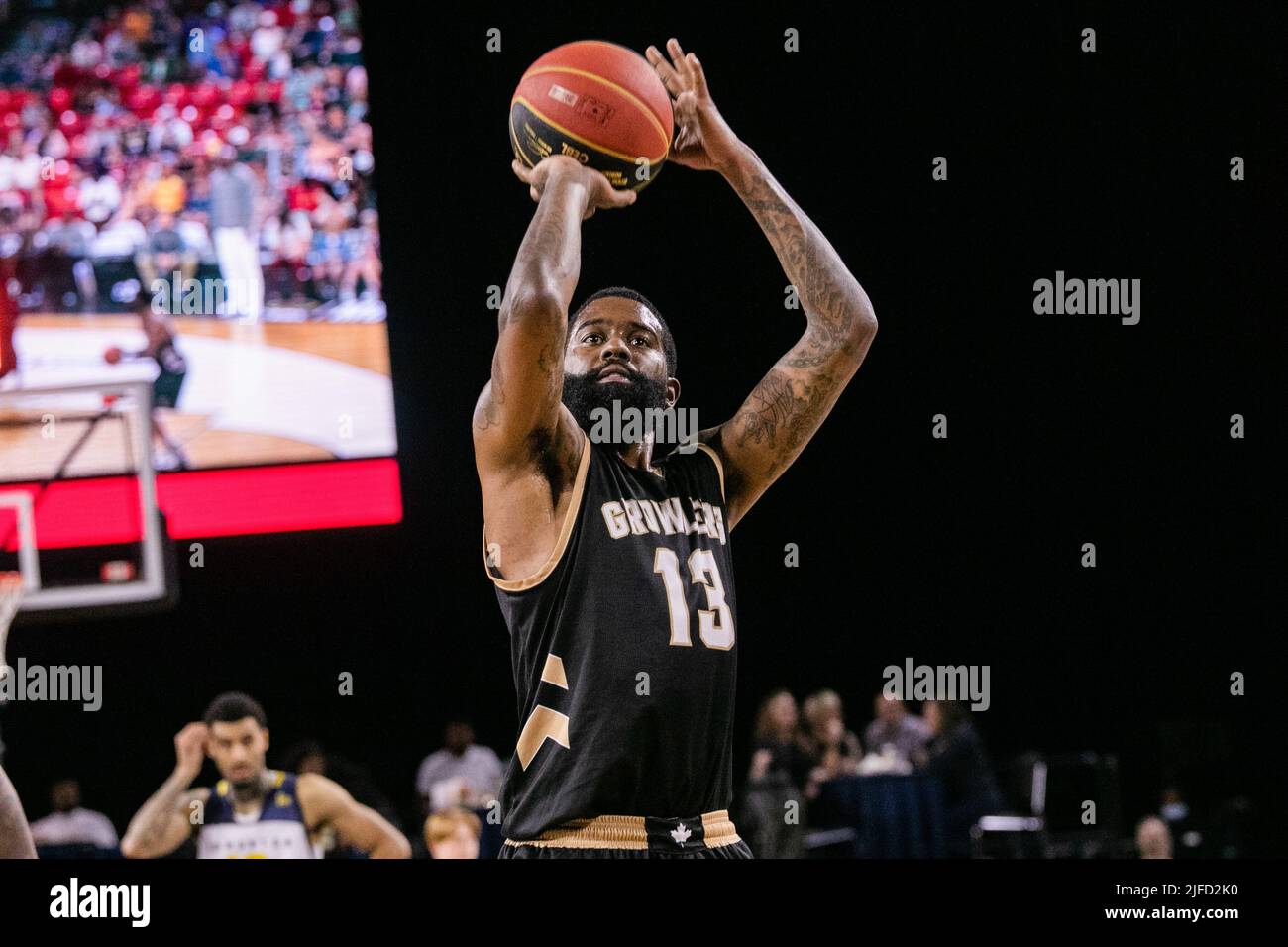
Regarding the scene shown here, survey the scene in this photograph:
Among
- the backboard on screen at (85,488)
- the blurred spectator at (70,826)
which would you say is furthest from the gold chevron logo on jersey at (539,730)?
the backboard on screen at (85,488)

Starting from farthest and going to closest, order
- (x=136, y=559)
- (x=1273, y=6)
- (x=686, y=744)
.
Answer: (x=1273, y=6) < (x=136, y=559) < (x=686, y=744)

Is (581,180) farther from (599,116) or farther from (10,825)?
(10,825)

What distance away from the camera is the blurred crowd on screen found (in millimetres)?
7277

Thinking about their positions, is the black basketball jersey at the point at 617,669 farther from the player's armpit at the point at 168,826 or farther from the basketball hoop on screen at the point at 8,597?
the basketball hoop on screen at the point at 8,597

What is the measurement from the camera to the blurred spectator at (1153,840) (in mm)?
6414

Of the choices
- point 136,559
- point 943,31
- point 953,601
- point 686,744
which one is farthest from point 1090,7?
point 686,744

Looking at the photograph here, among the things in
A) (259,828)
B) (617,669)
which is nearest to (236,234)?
(259,828)

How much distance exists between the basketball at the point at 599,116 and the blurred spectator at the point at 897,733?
166 inches

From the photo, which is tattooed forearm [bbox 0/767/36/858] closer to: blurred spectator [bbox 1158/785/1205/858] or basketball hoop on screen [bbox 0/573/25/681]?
basketball hoop on screen [bbox 0/573/25/681]

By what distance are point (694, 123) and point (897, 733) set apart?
4226 millimetres

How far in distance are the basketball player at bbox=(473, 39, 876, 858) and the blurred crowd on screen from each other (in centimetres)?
445

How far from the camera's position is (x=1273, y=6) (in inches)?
302
